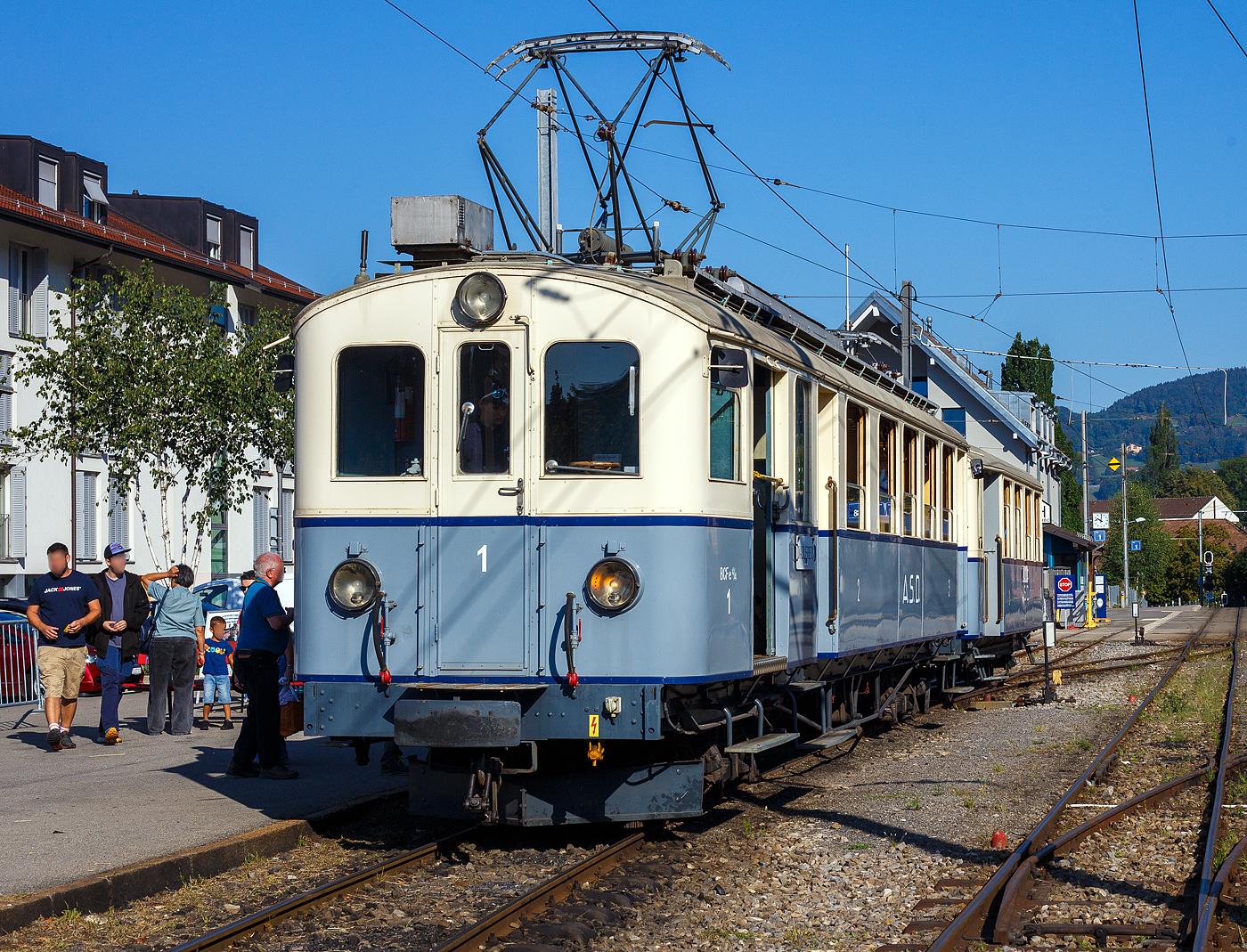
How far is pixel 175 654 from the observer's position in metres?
13.4

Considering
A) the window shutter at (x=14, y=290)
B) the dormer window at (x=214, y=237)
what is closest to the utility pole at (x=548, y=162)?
the window shutter at (x=14, y=290)

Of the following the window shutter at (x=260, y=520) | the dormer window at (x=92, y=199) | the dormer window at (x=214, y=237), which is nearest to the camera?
the dormer window at (x=92, y=199)

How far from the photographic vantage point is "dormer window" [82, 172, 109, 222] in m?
36.3

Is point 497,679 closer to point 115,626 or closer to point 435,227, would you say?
point 435,227

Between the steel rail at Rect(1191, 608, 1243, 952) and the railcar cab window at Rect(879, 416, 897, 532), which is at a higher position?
the railcar cab window at Rect(879, 416, 897, 532)

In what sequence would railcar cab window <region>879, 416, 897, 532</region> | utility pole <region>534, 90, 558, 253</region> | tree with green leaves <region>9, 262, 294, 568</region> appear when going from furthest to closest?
tree with green leaves <region>9, 262, 294, 568</region> < utility pole <region>534, 90, 558, 253</region> < railcar cab window <region>879, 416, 897, 532</region>

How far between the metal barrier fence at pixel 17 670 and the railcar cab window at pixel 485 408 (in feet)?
33.6

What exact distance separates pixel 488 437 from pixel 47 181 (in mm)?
30708

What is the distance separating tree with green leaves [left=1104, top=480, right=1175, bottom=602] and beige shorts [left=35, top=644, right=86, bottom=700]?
6296 cm

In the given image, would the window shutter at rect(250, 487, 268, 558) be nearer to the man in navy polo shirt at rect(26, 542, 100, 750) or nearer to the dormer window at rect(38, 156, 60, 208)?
the dormer window at rect(38, 156, 60, 208)

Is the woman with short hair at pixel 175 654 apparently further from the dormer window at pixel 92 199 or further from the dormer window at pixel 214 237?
the dormer window at pixel 214 237

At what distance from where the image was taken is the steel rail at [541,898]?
244 inches

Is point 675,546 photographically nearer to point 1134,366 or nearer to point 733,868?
point 733,868

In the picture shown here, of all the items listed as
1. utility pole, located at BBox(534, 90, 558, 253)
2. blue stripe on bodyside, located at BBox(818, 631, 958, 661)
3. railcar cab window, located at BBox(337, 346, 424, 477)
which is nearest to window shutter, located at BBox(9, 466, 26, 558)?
utility pole, located at BBox(534, 90, 558, 253)
